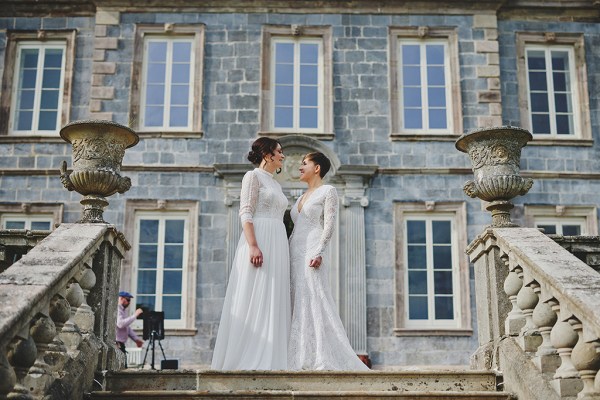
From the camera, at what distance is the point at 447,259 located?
15.9 meters

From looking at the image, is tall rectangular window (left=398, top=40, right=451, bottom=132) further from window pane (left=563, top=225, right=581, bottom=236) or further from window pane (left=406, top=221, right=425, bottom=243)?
window pane (left=563, top=225, right=581, bottom=236)

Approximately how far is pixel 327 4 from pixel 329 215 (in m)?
10.0

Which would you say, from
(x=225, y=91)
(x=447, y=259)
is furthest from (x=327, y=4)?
(x=447, y=259)

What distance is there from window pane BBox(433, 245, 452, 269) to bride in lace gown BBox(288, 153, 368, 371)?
8133 mm

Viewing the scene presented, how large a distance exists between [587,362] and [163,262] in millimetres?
11210

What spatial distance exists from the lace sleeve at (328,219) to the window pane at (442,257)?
27.1ft

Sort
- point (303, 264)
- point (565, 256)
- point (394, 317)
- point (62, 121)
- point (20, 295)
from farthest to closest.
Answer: point (62, 121) < point (394, 317) < point (303, 264) < point (565, 256) < point (20, 295)

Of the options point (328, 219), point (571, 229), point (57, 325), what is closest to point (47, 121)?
point (571, 229)

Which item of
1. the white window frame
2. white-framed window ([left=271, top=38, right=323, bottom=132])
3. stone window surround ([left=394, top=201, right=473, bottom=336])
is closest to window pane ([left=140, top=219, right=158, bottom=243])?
white-framed window ([left=271, top=38, right=323, bottom=132])

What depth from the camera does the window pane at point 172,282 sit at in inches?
614

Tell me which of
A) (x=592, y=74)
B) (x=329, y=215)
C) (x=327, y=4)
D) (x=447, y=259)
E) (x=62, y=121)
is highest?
(x=327, y=4)

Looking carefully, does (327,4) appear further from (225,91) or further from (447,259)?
(447,259)

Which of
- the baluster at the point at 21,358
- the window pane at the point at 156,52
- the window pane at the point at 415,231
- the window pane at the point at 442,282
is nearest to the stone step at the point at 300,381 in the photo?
the baluster at the point at 21,358

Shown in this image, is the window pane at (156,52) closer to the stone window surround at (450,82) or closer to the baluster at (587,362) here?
the stone window surround at (450,82)
